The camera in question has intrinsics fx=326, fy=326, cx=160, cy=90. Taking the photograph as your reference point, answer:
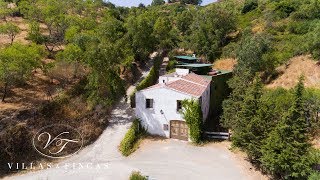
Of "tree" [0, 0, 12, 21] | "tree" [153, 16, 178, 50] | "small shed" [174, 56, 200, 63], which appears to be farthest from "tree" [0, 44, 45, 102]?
"tree" [153, 16, 178, 50]

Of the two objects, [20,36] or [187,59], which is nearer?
[20,36]

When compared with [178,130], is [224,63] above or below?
above

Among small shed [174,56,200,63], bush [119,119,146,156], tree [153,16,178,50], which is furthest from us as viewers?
tree [153,16,178,50]

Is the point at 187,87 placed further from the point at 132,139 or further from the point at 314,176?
the point at 314,176

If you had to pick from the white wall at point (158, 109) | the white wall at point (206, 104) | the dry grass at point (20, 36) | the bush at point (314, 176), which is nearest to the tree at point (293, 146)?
the bush at point (314, 176)

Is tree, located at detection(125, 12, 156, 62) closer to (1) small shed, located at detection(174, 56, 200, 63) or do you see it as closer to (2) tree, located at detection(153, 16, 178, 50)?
(1) small shed, located at detection(174, 56, 200, 63)

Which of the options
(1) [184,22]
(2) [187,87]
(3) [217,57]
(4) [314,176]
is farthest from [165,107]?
(1) [184,22]

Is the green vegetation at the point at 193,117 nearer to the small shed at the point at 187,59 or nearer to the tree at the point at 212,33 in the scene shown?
the small shed at the point at 187,59
